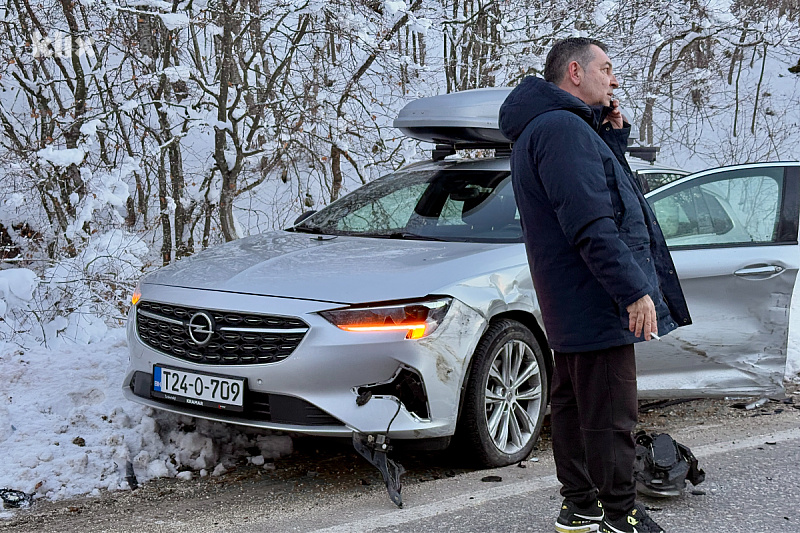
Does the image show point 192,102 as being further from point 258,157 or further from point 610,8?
point 610,8

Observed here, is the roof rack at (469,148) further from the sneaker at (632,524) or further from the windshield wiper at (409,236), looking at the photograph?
the sneaker at (632,524)

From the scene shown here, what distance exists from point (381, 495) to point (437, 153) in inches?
96.3

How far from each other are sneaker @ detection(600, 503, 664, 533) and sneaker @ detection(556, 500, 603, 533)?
0.09 m

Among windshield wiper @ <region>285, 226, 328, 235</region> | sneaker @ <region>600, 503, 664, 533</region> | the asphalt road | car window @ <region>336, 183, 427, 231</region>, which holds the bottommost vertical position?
the asphalt road

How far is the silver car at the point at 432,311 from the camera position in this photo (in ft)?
11.9

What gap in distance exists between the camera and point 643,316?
8.93 ft

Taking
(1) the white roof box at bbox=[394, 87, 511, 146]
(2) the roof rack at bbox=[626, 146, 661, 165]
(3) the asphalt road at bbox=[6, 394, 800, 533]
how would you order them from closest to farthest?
(3) the asphalt road at bbox=[6, 394, 800, 533] → (1) the white roof box at bbox=[394, 87, 511, 146] → (2) the roof rack at bbox=[626, 146, 661, 165]

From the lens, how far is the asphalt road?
339 centimetres

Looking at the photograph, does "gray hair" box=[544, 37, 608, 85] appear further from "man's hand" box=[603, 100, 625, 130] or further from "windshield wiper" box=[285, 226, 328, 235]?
"windshield wiper" box=[285, 226, 328, 235]

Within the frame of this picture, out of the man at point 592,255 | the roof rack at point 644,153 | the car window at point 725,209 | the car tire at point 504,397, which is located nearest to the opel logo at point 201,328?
the car tire at point 504,397

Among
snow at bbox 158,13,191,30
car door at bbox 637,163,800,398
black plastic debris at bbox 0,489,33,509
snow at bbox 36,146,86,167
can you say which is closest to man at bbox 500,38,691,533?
car door at bbox 637,163,800,398

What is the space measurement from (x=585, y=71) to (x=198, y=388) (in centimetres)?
210

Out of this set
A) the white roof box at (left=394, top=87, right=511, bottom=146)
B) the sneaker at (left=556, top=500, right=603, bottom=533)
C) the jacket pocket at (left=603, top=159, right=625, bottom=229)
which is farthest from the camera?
the white roof box at (left=394, top=87, right=511, bottom=146)

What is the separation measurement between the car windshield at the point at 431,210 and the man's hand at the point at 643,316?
164cm
